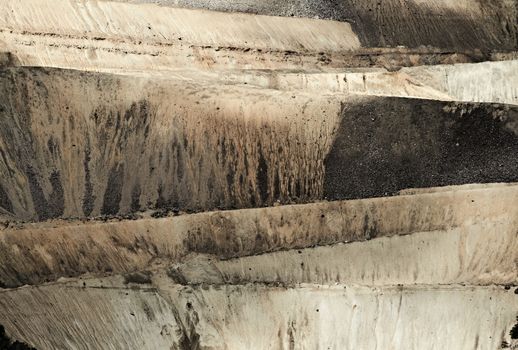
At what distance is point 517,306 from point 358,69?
5065mm

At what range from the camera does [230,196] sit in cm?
1281

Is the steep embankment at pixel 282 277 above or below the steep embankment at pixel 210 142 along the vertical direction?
below

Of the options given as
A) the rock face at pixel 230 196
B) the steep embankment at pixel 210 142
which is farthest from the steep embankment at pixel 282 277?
the steep embankment at pixel 210 142

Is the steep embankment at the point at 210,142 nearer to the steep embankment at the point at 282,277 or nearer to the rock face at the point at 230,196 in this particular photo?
the rock face at the point at 230,196

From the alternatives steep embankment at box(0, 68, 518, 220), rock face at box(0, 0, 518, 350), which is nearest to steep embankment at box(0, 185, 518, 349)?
rock face at box(0, 0, 518, 350)

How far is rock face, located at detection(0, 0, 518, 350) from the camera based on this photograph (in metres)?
11.8

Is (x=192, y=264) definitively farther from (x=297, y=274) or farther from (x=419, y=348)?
(x=419, y=348)

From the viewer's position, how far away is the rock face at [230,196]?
11797 mm

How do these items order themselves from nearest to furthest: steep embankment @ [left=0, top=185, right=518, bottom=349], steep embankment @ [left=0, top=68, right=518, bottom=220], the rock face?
steep embankment @ [left=0, top=185, right=518, bottom=349] → the rock face → steep embankment @ [left=0, top=68, right=518, bottom=220]

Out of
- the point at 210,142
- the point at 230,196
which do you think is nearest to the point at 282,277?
the point at 230,196

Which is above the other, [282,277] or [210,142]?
[210,142]

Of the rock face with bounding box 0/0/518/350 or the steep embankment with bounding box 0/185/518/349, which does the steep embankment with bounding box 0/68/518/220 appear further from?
the steep embankment with bounding box 0/185/518/349

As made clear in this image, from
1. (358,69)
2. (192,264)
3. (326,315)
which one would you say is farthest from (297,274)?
(358,69)

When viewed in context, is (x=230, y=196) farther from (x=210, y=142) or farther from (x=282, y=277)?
(x=282, y=277)
